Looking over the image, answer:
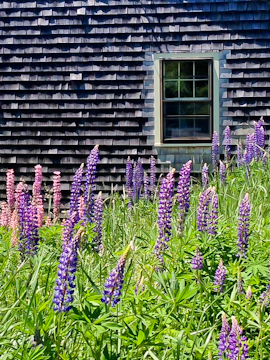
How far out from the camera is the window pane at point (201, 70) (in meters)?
9.62

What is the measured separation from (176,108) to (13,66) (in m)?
2.62

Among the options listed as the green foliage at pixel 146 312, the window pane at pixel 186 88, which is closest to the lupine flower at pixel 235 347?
the green foliage at pixel 146 312

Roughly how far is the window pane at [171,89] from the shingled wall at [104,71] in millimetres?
325

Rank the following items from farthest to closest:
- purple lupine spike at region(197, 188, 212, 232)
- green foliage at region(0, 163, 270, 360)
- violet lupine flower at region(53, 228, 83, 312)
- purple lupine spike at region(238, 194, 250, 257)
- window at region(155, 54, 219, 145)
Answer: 1. window at region(155, 54, 219, 145)
2. purple lupine spike at region(197, 188, 212, 232)
3. purple lupine spike at region(238, 194, 250, 257)
4. green foliage at region(0, 163, 270, 360)
5. violet lupine flower at region(53, 228, 83, 312)

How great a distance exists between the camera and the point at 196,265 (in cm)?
267

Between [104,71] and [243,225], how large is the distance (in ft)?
23.4

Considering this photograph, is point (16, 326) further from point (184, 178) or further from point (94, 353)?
point (184, 178)

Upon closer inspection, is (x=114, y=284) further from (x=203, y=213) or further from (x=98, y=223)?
(x=98, y=223)

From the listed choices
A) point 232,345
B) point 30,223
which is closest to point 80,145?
point 30,223

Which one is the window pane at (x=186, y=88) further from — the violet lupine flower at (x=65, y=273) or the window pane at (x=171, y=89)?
the violet lupine flower at (x=65, y=273)

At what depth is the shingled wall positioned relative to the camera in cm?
937

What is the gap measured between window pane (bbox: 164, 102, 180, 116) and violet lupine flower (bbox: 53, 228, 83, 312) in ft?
25.5

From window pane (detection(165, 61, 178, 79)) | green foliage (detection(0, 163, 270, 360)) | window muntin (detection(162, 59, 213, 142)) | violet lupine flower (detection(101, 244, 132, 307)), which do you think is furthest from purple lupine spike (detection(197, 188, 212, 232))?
window pane (detection(165, 61, 178, 79))

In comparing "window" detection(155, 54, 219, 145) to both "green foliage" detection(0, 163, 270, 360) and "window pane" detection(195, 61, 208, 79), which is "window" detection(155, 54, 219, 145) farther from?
"green foliage" detection(0, 163, 270, 360)
